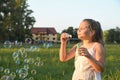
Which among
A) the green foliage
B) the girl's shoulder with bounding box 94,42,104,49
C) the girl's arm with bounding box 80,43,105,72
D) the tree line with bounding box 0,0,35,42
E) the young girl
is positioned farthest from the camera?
the green foliage

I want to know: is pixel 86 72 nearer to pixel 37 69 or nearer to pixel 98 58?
pixel 98 58

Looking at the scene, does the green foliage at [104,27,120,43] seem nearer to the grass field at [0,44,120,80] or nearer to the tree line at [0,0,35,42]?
the tree line at [0,0,35,42]

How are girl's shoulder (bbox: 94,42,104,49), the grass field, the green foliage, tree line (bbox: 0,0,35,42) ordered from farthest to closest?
the green foliage → tree line (bbox: 0,0,35,42) → the grass field → girl's shoulder (bbox: 94,42,104,49)

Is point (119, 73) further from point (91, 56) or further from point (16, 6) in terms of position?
point (16, 6)

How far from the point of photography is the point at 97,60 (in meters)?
4.44

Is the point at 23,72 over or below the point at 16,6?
below

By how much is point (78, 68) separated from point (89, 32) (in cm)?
42

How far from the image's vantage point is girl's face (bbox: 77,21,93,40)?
4.59 m

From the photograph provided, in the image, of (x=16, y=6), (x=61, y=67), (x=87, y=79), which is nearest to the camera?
(x=87, y=79)

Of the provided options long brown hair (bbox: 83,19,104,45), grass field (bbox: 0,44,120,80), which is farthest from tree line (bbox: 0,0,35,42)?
long brown hair (bbox: 83,19,104,45)

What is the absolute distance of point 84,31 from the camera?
15.1 ft

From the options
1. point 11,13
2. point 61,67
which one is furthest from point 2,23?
point 61,67


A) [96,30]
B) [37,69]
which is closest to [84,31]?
[96,30]

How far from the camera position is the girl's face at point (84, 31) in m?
4.59
